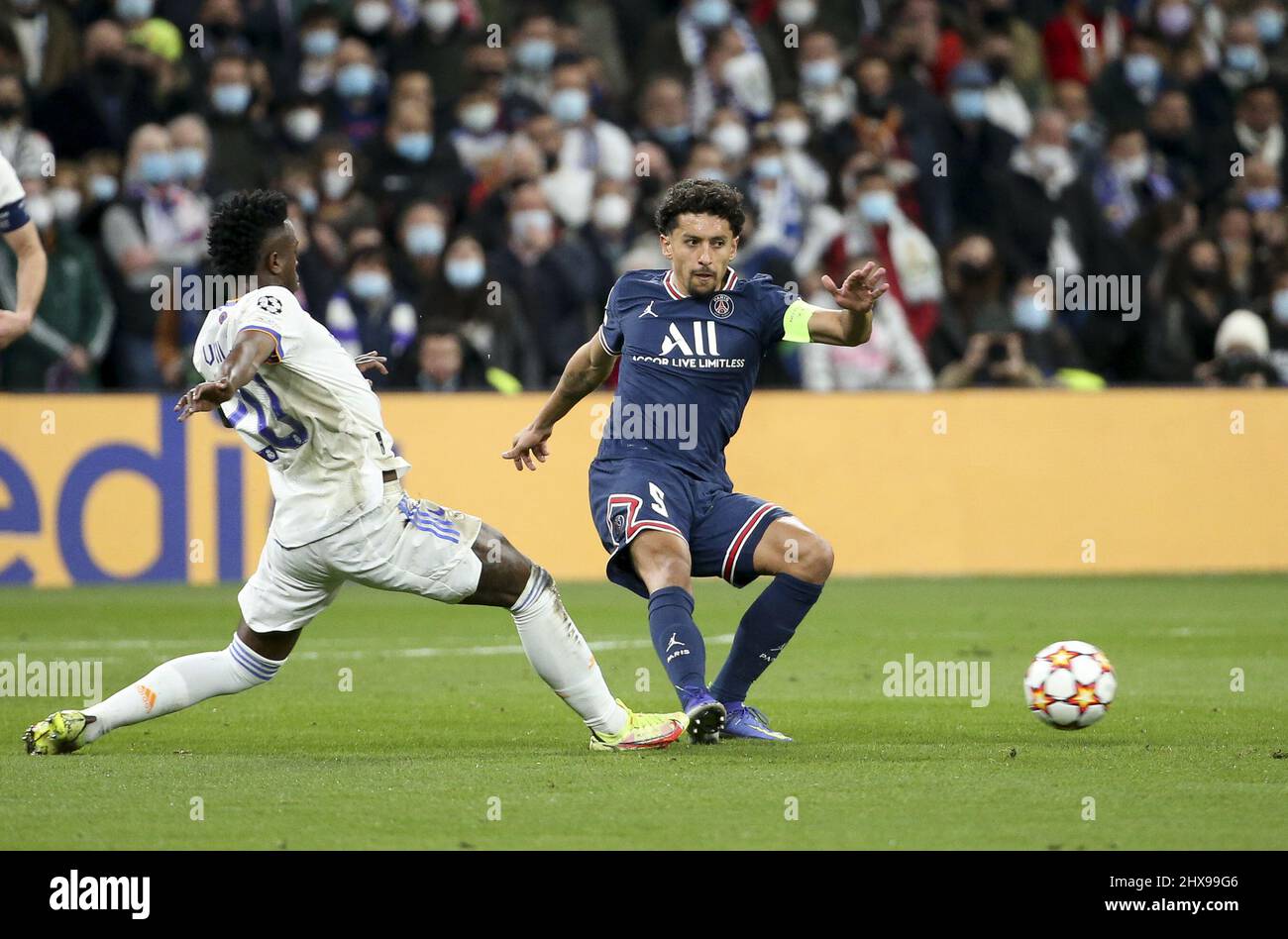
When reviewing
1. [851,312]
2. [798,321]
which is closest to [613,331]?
[798,321]

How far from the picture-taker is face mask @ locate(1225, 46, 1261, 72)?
20.8m

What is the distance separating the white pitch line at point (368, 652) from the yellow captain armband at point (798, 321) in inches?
140

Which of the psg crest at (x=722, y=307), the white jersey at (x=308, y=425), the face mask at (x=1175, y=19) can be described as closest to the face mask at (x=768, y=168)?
the face mask at (x=1175, y=19)

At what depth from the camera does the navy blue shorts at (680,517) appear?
7945mm

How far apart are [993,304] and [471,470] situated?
4545 mm

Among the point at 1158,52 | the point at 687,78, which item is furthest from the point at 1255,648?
the point at 1158,52

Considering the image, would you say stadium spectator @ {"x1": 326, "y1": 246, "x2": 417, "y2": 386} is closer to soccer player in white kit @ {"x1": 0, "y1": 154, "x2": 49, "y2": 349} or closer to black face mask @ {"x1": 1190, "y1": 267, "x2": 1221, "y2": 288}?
black face mask @ {"x1": 1190, "y1": 267, "x2": 1221, "y2": 288}

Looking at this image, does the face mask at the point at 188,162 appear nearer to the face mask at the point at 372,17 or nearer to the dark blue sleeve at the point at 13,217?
the face mask at the point at 372,17

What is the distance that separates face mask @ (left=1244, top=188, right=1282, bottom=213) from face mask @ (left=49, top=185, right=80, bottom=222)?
404 inches

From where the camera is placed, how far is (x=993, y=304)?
16703 mm

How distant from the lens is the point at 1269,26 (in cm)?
2141

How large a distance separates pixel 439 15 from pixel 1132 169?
6542mm
